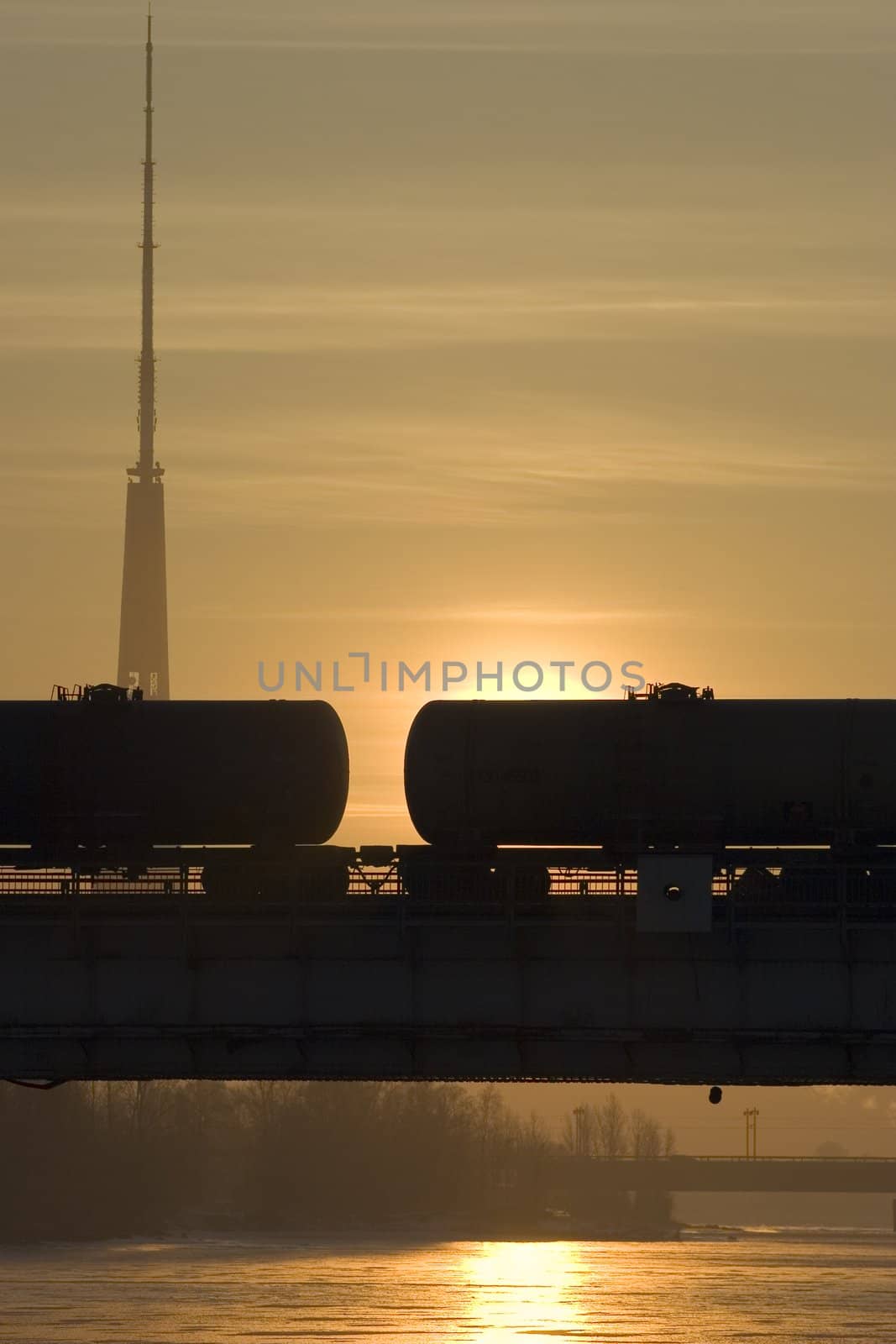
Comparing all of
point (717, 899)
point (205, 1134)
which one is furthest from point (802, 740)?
point (205, 1134)

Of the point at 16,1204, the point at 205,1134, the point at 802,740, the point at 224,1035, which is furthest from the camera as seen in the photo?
the point at 205,1134

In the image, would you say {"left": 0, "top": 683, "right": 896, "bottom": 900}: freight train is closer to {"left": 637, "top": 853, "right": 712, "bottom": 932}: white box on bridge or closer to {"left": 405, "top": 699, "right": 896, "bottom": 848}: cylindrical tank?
{"left": 405, "top": 699, "right": 896, "bottom": 848}: cylindrical tank

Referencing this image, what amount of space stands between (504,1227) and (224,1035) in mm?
157631

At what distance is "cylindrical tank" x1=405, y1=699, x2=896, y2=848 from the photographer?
40.5 meters

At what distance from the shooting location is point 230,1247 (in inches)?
6004

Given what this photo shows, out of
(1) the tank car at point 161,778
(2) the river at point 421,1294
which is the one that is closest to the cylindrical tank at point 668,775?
(1) the tank car at point 161,778

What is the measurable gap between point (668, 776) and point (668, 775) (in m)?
0.02

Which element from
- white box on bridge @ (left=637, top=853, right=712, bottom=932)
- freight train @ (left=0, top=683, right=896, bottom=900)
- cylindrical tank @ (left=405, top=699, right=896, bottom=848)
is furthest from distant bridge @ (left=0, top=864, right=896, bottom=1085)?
cylindrical tank @ (left=405, top=699, right=896, bottom=848)

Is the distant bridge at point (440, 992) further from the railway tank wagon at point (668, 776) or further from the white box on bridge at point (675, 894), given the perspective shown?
the railway tank wagon at point (668, 776)

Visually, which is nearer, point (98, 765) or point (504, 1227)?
point (98, 765)

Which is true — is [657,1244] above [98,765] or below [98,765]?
below

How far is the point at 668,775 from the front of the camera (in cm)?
4059

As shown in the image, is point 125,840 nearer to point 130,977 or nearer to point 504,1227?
point 130,977

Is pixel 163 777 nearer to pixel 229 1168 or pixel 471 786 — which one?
pixel 471 786
